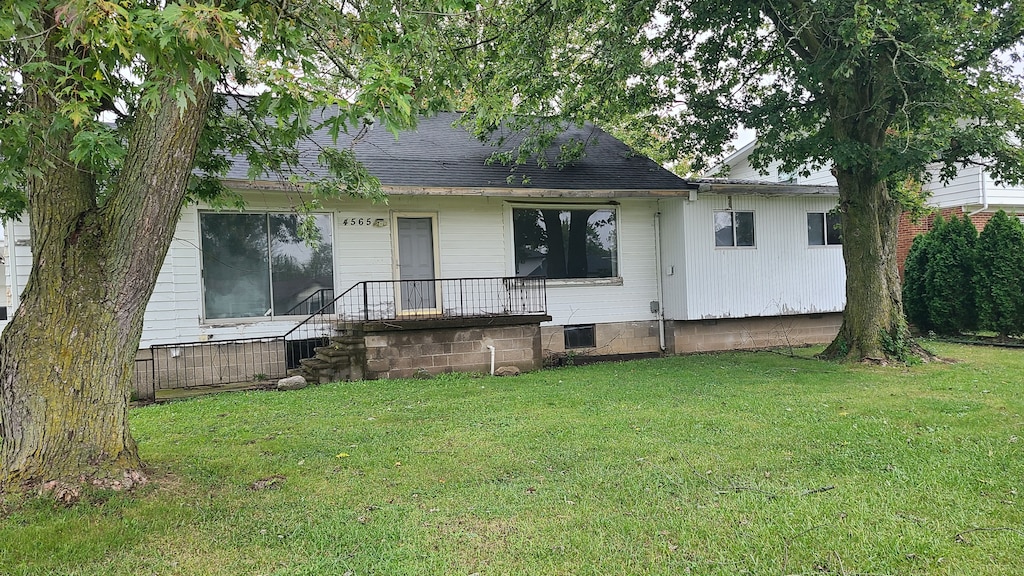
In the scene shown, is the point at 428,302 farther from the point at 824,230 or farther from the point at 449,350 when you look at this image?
the point at 824,230

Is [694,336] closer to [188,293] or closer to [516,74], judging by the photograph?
[516,74]

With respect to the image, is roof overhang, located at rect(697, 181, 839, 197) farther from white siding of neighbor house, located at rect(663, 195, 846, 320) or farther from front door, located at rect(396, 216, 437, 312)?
front door, located at rect(396, 216, 437, 312)

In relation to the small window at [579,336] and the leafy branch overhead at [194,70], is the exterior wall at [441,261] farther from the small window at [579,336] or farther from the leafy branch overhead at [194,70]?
the leafy branch overhead at [194,70]

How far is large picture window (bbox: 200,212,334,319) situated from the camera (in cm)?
937

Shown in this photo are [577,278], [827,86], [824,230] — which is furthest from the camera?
[824,230]

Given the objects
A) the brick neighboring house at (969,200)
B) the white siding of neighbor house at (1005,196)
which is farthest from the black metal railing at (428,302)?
the white siding of neighbor house at (1005,196)

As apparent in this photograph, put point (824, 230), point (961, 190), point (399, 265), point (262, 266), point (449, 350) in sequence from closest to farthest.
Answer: point (449, 350) → point (262, 266) → point (399, 265) → point (824, 230) → point (961, 190)

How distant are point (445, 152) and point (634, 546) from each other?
389 inches

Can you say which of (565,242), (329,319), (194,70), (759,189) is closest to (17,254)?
(329,319)

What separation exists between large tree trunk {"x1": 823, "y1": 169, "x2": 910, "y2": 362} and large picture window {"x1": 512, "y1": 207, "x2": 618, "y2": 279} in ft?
13.4

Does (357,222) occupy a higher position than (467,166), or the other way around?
(467,166)

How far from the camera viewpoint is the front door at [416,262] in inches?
410

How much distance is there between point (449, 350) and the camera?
9.45 meters

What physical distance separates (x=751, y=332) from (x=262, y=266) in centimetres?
934
